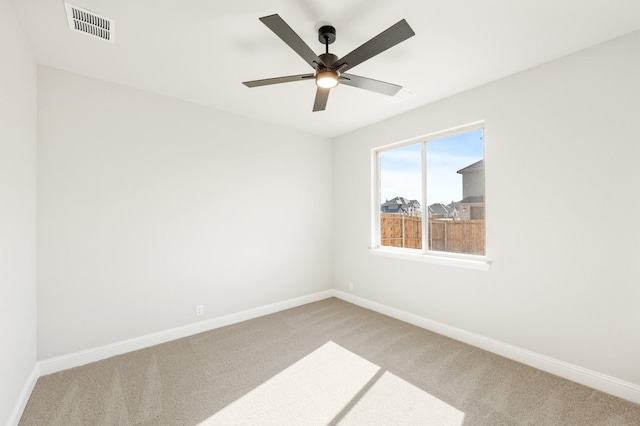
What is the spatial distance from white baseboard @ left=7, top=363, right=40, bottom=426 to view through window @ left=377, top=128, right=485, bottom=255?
375cm

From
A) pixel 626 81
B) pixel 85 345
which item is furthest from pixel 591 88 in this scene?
pixel 85 345

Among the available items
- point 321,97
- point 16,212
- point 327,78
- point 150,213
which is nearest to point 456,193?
point 321,97

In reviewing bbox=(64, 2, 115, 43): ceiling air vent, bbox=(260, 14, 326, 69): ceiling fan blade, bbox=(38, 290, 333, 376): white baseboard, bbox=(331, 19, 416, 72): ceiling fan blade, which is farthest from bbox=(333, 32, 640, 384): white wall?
bbox=(64, 2, 115, 43): ceiling air vent

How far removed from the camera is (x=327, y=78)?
6.35 feet

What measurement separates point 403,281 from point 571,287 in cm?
163

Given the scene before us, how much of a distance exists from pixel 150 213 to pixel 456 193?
3.38m

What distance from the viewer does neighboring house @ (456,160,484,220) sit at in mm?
2930

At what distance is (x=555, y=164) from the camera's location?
7.64 ft

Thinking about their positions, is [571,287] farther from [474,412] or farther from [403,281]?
[403,281]

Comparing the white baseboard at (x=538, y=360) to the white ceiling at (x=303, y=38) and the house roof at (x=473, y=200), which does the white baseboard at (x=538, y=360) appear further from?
the white ceiling at (x=303, y=38)

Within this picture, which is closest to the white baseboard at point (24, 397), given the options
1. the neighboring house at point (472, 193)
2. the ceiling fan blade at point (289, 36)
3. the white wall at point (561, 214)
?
the ceiling fan blade at point (289, 36)

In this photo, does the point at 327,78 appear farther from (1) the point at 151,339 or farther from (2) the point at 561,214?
(1) the point at 151,339

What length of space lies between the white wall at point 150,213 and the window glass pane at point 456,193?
1.90 m

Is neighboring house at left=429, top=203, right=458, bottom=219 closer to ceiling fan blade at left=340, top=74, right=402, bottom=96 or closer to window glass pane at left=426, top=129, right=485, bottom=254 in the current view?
window glass pane at left=426, top=129, right=485, bottom=254
